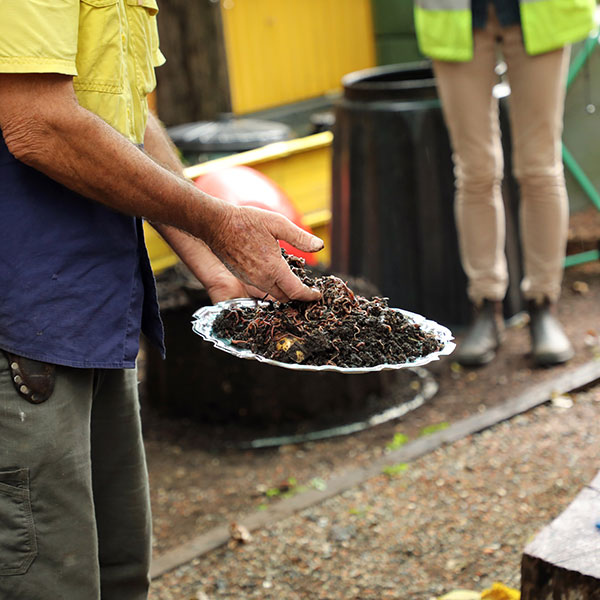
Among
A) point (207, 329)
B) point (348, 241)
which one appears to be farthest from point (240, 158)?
point (207, 329)

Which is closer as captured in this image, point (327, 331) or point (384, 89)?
point (327, 331)

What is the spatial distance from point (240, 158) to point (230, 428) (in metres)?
2.06

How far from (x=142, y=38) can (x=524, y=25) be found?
9.66 ft

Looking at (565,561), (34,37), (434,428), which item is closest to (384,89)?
(434,428)

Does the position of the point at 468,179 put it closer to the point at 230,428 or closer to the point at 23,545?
the point at 230,428

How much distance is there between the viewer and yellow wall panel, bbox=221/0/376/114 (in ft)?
28.6

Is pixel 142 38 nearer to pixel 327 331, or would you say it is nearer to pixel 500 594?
pixel 327 331

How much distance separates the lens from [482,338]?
5.24 meters

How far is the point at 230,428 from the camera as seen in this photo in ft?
15.5

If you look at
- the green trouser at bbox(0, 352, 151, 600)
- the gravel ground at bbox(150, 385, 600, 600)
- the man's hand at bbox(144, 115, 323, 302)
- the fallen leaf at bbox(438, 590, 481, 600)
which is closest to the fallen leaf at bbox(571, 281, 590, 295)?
the gravel ground at bbox(150, 385, 600, 600)

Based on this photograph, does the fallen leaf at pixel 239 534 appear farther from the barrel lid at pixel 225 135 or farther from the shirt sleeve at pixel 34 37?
the barrel lid at pixel 225 135

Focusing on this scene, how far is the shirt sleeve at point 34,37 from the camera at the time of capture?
173 cm

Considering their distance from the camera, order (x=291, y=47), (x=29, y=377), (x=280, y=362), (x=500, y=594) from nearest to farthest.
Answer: (x=29, y=377), (x=280, y=362), (x=500, y=594), (x=291, y=47)

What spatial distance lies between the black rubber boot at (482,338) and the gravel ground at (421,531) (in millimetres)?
845
